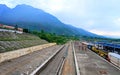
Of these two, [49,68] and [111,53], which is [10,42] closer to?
[49,68]

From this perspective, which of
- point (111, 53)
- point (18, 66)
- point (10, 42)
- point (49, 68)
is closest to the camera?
point (18, 66)

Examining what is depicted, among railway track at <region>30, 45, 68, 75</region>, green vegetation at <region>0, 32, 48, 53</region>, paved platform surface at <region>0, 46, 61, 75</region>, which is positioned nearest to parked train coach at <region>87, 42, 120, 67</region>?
railway track at <region>30, 45, 68, 75</region>

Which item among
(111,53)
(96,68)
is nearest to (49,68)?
(96,68)

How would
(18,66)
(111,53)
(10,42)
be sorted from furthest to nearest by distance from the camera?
(10,42) < (111,53) < (18,66)

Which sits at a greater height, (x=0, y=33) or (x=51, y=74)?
(x=0, y=33)

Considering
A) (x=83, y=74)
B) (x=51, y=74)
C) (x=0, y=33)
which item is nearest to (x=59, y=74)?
(x=51, y=74)

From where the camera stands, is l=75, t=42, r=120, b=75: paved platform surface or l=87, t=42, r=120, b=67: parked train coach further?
l=87, t=42, r=120, b=67: parked train coach

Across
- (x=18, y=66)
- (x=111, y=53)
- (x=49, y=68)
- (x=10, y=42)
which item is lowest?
(x=49, y=68)

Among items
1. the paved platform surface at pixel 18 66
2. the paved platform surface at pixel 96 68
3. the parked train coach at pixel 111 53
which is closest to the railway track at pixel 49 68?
the paved platform surface at pixel 18 66

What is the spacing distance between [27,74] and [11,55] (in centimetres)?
1150

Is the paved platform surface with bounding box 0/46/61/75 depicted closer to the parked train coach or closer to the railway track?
the railway track

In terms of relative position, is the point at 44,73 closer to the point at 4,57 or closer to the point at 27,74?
the point at 27,74

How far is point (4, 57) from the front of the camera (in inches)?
1073

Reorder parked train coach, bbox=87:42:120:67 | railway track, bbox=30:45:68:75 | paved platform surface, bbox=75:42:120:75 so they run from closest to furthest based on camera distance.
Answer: railway track, bbox=30:45:68:75, paved platform surface, bbox=75:42:120:75, parked train coach, bbox=87:42:120:67
